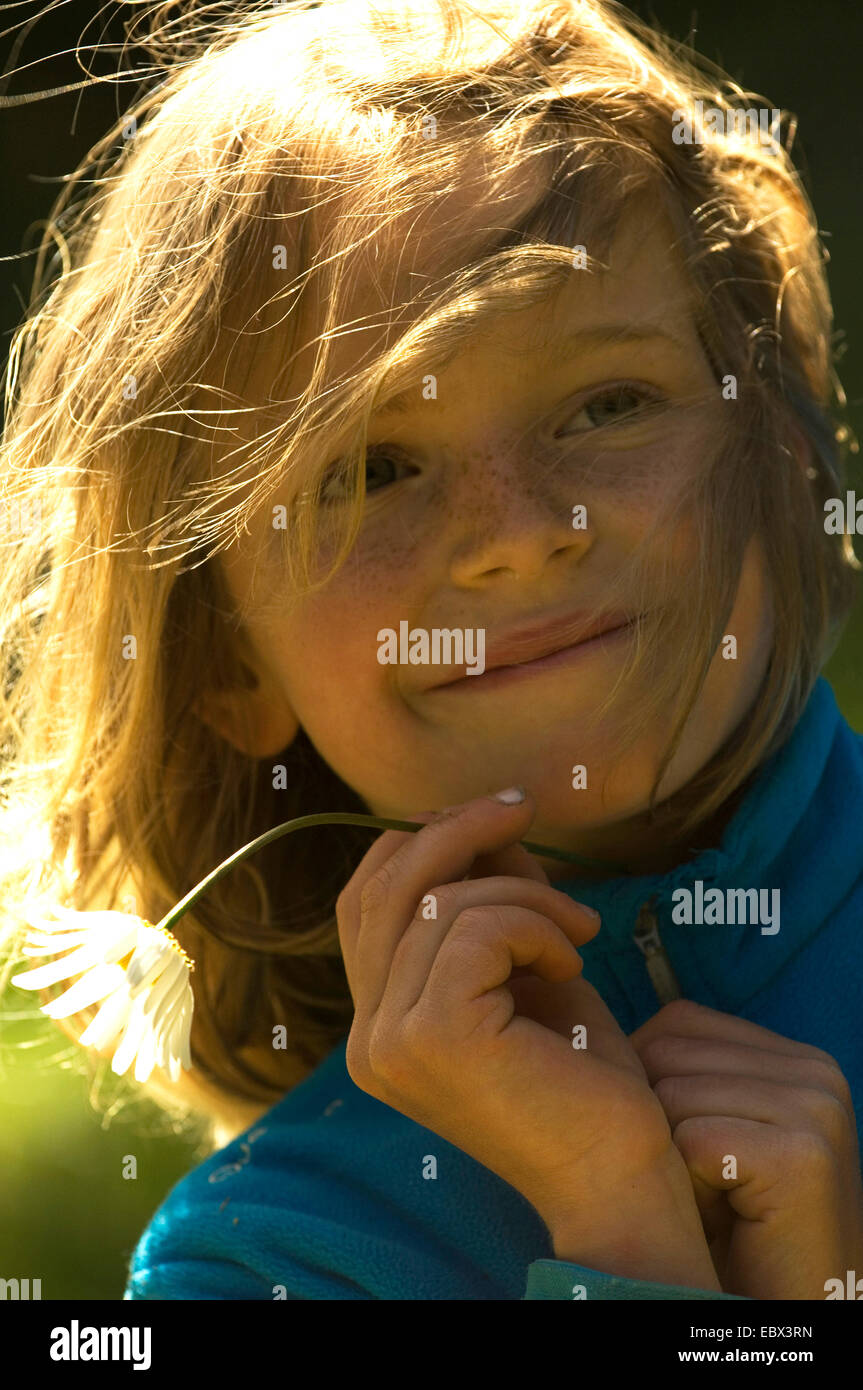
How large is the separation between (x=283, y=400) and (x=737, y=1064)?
61 cm

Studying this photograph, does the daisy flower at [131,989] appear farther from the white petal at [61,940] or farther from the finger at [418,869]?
the finger at [418,869]

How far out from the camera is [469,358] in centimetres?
108

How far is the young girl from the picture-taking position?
96cm

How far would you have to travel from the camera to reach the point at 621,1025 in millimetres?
1209

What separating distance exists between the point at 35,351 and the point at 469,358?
1.78 ft

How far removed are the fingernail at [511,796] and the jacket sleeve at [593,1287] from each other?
1.04 ft

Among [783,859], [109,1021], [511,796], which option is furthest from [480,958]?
[783,859]

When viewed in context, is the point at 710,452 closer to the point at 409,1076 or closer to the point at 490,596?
the point at 490,596

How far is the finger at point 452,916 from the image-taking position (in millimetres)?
985

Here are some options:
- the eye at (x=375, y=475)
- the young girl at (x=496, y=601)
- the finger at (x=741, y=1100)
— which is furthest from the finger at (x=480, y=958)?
the eye at (x=375, y=475)
